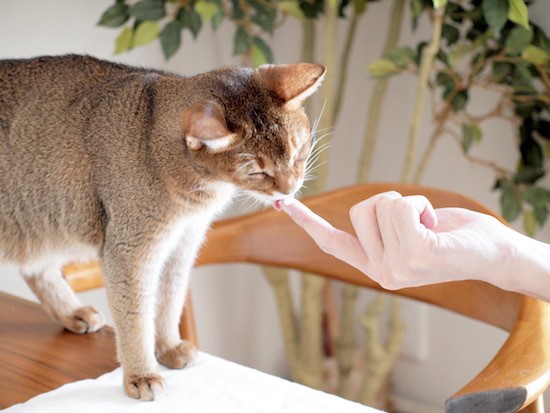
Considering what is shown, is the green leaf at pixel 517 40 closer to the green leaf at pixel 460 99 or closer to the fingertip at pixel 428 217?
the green leaf at pixel 460 99

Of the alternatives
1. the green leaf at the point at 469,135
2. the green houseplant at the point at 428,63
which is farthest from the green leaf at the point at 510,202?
the green leaf at the point at 469,135

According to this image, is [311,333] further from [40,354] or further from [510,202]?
[40,354]

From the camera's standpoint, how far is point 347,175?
1892 mm

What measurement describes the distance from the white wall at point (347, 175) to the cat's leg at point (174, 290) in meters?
0.49

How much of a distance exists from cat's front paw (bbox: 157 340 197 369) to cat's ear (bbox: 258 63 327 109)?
333mm

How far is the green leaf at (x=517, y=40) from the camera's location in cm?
126

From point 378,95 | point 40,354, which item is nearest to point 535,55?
point 378,95

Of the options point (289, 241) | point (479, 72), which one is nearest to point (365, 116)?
point (479, 72)

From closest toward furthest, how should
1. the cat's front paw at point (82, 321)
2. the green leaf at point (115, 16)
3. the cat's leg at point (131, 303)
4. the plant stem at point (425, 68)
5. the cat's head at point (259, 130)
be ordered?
the cat's head at point (259, 130)
the cat's leg at point (131, 303)
the cat's front paw at point (82, 321)
the green leaf at point (115, 16)
the plant stem at point (425, 68)

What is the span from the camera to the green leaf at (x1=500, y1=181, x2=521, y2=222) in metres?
1.39

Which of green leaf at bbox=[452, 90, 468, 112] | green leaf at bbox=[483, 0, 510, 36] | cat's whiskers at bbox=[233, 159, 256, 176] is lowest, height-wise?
green leaf at bbox=[452, 90, 468, 112]

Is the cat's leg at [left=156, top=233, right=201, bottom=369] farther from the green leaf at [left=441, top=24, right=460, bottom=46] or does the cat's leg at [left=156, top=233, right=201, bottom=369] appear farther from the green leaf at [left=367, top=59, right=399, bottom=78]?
A: the green leaf at [left=441, top=24, right=460, bottom=46]

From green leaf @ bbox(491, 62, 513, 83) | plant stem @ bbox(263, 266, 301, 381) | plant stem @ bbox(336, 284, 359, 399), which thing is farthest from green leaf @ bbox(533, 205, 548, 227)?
plant stem @ bbox(263, 266, 301, 381)

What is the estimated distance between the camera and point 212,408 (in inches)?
31.5
